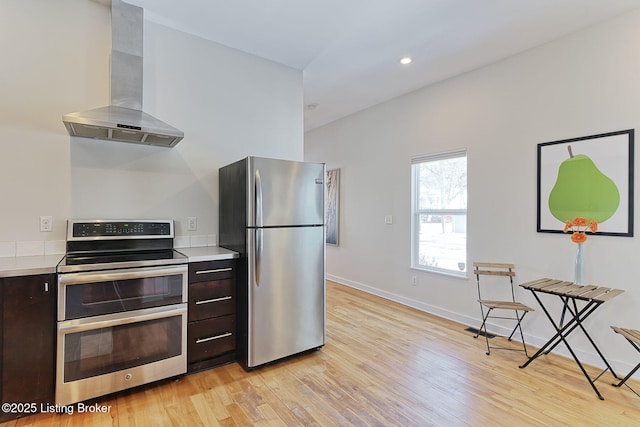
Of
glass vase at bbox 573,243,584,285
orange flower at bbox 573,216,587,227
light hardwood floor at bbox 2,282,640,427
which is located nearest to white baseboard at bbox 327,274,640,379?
light hardwood floor at bbox 2,282,640,427

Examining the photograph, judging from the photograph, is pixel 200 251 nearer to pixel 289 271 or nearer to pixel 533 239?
pixel 289 271

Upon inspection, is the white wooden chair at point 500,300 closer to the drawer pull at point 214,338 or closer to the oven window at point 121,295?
the drawer pull at point 214,338

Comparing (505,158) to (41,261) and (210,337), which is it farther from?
(41,261)

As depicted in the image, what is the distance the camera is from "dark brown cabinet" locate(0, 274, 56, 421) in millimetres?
1855

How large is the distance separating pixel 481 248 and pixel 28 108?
440 cm

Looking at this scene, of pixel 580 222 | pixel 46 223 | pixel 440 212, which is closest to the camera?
pixel 46 223

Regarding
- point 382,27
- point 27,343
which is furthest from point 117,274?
point 382,27

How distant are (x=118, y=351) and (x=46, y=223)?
45.0 inches

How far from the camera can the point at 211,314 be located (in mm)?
2525

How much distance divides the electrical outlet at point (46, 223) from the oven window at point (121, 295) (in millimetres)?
705

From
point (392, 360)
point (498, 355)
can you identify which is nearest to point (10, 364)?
point (392, 360)

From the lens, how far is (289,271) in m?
2.70

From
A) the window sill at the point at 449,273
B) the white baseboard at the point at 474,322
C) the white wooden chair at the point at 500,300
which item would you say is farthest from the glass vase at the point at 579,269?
the window sill at the point at 449,273

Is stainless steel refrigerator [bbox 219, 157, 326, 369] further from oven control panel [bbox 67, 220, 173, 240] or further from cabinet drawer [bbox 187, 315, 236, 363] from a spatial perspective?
oven control panel [bbox 67, 220, 173, 240]
